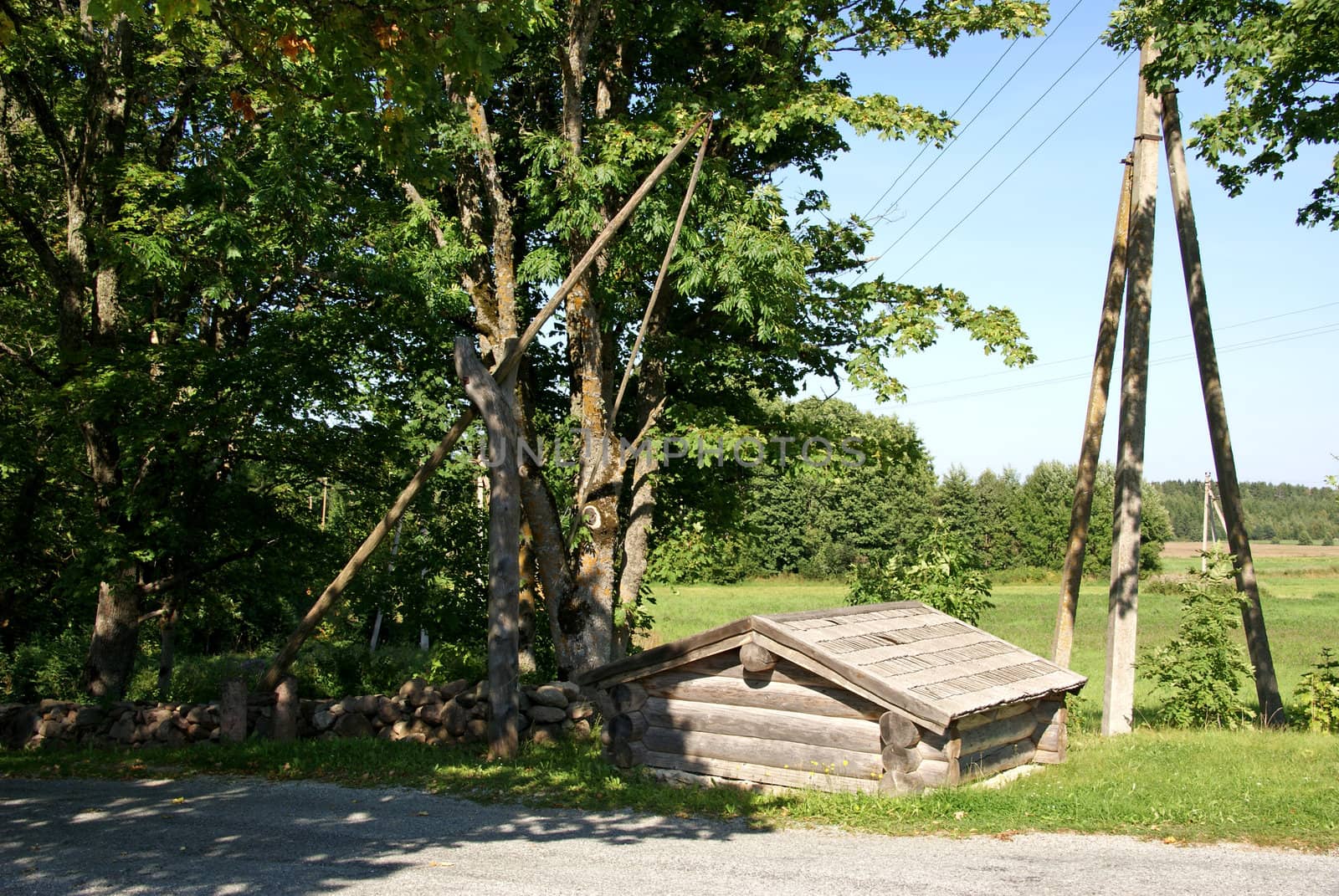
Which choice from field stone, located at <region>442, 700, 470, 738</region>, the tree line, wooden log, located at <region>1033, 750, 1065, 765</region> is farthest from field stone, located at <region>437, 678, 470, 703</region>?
the tree line

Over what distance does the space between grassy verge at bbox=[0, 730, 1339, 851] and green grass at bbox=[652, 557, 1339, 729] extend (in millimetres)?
3331

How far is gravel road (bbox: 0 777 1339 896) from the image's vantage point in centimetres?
663

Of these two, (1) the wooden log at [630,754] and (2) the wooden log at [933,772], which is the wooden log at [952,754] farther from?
(1) the wooden log at [630,754]

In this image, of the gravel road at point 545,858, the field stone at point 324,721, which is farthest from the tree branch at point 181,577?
the gravel road at point 545,858

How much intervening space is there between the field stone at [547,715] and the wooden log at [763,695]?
2.78 m

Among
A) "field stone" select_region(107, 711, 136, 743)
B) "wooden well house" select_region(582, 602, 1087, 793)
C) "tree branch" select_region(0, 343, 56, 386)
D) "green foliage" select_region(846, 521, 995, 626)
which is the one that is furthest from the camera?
"tree branch" select_region(0, 343, 56, 386)

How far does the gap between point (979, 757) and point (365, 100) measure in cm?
800

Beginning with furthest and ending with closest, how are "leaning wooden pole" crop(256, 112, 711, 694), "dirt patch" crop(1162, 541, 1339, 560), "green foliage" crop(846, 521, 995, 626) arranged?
1. "dirt patch" crop(1162, 541, 1339, 560)
2. "green foliage" crop(846, 521, 995, 626)
3. "leaning wooden pole" crop(256, 112, 711, 694)

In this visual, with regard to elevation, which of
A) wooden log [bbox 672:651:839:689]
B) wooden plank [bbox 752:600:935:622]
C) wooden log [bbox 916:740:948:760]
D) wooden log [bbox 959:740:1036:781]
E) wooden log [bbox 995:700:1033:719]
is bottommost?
wooden log [bbox 959:740:1036:781]

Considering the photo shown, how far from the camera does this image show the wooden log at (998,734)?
9250mm

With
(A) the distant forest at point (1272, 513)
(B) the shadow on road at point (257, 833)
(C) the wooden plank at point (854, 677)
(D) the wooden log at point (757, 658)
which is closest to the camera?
(B) the shadow on road at point (257, 833)

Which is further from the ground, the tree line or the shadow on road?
the tree line

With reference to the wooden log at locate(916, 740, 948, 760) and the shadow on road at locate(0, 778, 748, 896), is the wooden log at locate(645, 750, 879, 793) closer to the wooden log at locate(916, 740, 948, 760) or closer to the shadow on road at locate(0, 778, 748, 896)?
the wooden log at locate(916, 740, 948, 760)

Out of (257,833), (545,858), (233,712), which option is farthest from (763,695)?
(233,712)
